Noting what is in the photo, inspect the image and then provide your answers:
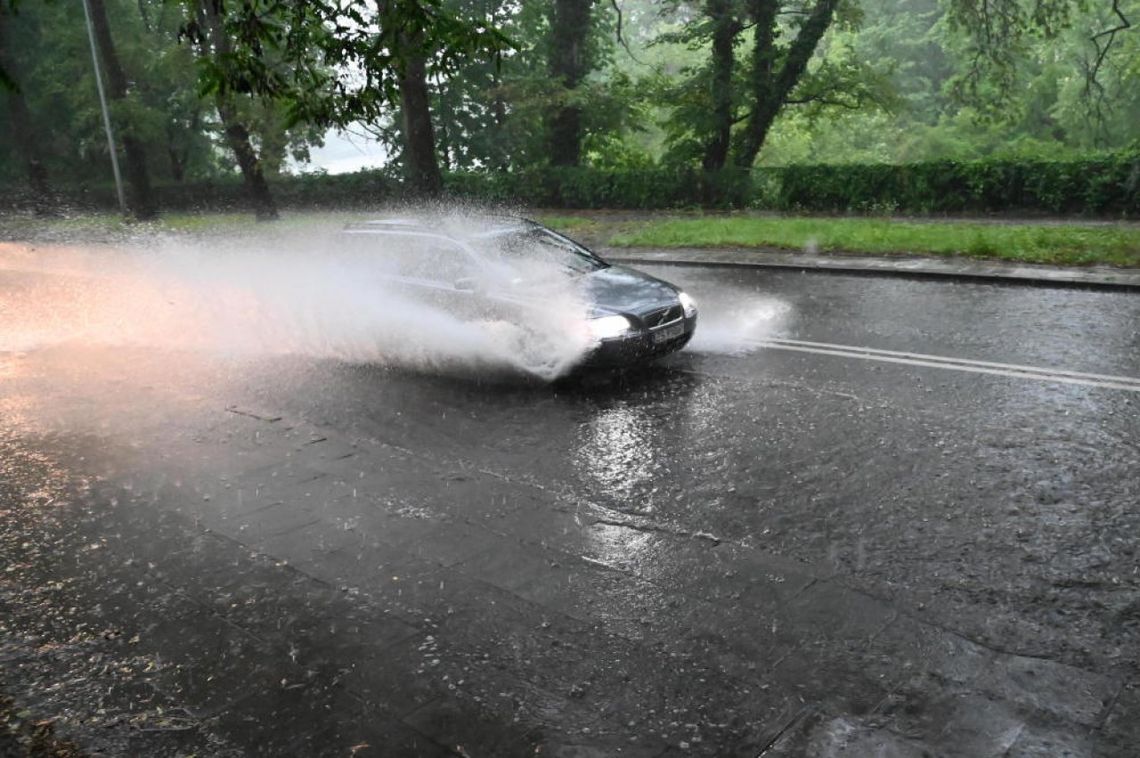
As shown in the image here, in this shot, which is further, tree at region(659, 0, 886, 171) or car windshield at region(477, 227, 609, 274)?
tree at region(659, 0, 886, 171)

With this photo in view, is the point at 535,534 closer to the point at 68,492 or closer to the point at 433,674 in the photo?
the point at 433,674

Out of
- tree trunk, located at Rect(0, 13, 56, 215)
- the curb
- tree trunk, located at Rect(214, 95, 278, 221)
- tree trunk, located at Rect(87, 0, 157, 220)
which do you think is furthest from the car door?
tree trunk, located at Rect(0, 13, 56, 215)

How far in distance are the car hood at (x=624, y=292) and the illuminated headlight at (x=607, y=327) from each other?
90 mm

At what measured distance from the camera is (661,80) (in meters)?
25.1

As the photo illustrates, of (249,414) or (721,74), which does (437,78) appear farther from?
(249,414)

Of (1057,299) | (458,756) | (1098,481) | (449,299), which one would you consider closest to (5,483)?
(449,299)

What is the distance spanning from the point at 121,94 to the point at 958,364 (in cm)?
3503

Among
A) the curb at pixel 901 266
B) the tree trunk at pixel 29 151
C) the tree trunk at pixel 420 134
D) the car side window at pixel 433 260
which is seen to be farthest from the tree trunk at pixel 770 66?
the tree trunk at pixel 29 151

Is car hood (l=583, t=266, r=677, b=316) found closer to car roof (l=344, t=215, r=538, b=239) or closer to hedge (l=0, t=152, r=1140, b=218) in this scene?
car roof (l=344, t=215, r=538, b=239)

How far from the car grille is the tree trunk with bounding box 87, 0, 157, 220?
31.9 meters

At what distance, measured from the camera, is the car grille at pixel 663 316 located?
27.9ft

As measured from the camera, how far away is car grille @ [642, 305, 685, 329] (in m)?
8.51

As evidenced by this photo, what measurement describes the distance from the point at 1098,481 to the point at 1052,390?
6.74 ft

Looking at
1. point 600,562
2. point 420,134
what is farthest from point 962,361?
point 420,134
